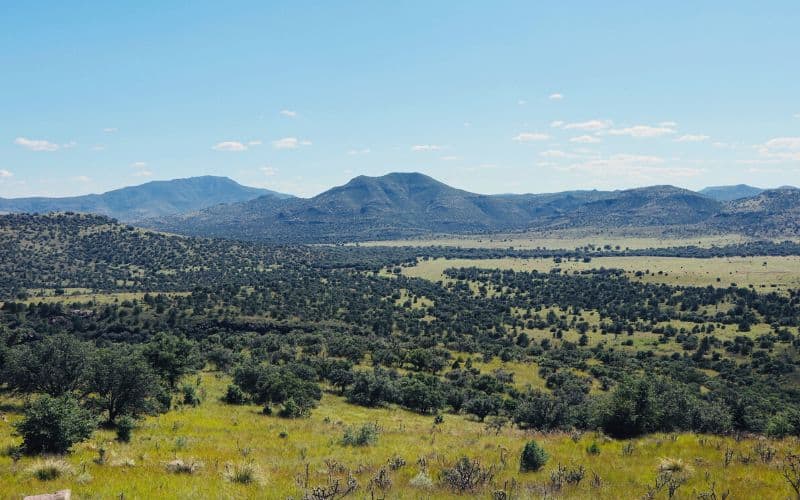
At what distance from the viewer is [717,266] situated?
197 meters

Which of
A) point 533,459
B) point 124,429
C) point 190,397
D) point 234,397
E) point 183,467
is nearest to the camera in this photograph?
point 183,467

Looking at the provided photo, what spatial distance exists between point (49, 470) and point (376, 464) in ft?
29.9

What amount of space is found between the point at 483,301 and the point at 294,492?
469ft

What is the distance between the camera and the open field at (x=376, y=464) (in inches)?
447

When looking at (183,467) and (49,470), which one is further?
(183,467)

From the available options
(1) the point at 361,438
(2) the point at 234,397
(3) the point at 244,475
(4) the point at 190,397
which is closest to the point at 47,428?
(3) the point at 244,475

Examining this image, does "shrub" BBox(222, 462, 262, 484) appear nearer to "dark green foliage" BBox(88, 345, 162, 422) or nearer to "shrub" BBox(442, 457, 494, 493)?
"shrub" BBox(442, 457, 494, 493)

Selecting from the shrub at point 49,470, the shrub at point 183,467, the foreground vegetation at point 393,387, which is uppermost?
the shrub at point 49,470

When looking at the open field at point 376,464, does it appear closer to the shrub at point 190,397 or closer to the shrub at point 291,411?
the shrub at point 291,411

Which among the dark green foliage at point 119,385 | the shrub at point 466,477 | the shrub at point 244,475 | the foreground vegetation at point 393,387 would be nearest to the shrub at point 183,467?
the foreground vegetation at point 393,387

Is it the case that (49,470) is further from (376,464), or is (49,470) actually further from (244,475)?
(376,464)

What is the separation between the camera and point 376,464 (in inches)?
599

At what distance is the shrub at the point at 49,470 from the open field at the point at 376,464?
0.73 feet

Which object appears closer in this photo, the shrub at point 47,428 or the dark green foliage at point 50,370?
the shrub at point 47,428
